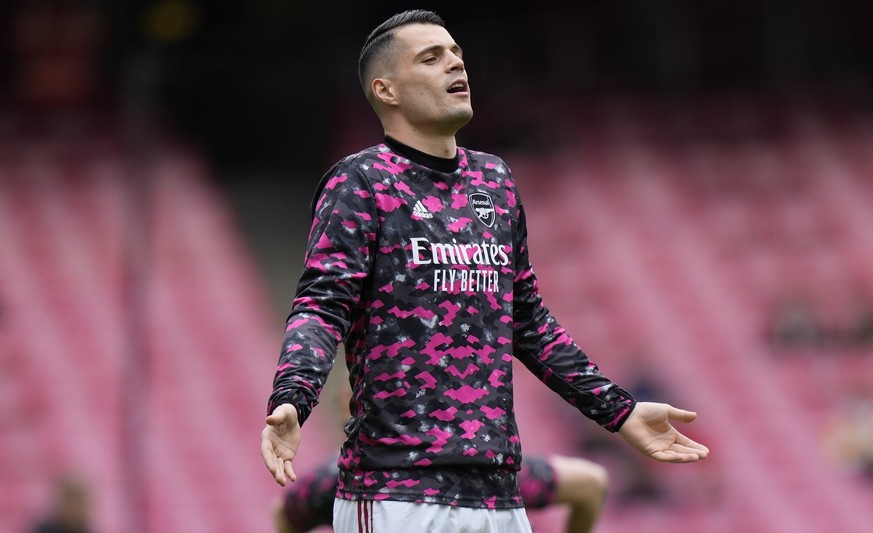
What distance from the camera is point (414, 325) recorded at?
10.5 ft

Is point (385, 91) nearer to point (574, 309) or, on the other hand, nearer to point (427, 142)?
Answer: point (427, 142)

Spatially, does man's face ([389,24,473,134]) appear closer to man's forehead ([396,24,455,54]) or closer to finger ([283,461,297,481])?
man's forehead ([396,24,455,54])

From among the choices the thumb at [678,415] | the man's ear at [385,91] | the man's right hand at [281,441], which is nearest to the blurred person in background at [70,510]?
the man's ear at [385,91]

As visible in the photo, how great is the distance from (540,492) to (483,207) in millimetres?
1724

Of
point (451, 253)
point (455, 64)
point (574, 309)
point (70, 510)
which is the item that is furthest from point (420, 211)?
point (574, 309)

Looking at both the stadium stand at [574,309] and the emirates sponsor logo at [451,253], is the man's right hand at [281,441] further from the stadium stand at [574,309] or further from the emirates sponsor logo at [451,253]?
the stadium stand at [574,309]

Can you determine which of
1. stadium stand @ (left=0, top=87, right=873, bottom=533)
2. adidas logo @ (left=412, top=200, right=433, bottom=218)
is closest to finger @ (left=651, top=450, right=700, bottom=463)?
adidas logo @ (left=412, top=200, right=433, bottom=218)

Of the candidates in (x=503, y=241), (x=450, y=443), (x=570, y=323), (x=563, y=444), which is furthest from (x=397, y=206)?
(x=570, y=323)

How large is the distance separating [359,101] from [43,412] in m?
3.47

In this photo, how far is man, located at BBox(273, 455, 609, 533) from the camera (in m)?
4.86

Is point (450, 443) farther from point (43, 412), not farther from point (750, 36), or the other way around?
point (750, 36)

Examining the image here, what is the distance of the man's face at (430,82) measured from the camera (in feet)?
11.0

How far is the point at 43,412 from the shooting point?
9984mm

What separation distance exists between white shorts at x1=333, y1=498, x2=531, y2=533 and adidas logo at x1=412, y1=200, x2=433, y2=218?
0.62 metres
